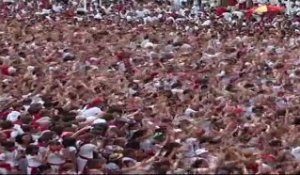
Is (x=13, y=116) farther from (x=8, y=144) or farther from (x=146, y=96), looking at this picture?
(x=146, y=96)

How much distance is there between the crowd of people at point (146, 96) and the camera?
19.5 feet

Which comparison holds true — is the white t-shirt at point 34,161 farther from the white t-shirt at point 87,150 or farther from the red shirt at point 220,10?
the red shirt at point 220,10

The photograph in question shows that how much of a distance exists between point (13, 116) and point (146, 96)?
7.86 ft

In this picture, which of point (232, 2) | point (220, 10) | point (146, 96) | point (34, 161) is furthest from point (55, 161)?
point (232, 2)

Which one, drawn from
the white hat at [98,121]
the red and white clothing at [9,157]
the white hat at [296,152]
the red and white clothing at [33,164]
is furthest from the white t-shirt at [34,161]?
the white hat at [296,152]

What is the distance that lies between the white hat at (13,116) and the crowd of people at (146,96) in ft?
0.05

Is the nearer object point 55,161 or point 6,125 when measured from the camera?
point 55,161

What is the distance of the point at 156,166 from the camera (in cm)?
562

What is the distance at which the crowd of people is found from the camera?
5.93m

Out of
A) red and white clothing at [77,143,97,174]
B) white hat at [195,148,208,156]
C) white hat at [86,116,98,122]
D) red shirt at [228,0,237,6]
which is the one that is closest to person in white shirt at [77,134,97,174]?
red and white clothing at [77,143,97,174]

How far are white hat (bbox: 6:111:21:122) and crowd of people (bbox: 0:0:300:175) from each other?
0.6 inches

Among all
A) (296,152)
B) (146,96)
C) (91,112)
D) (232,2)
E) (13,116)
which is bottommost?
(232,2)

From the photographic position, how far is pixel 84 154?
588cm

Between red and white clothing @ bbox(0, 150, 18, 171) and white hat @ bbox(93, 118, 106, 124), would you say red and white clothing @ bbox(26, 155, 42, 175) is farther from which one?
white hat @ bbox(93, 118, 106, 124)
